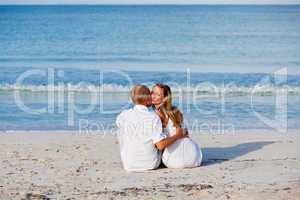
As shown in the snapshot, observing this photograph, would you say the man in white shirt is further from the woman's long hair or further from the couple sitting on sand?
the woman's long hair

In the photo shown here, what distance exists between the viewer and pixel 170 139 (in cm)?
827

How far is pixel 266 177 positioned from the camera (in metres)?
7.87

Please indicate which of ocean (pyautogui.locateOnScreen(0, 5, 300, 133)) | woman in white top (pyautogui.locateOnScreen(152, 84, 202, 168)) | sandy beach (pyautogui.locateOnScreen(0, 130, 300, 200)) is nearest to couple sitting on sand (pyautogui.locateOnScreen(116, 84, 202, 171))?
woman in white top (pyautogui.locateOnScreen(152, 84, 202, 168))

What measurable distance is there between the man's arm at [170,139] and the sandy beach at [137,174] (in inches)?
11.9

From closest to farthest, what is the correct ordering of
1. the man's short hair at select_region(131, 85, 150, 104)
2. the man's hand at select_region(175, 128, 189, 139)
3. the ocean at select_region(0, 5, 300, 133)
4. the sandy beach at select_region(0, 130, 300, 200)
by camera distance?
the sandy beach at select_region(0, 130, 300, 200) → the man's short hair at select_region(131, 85, 150, 104) → the man's hand at select_region(175, 128, 189, 139) → the ocean at select_region(0, 5, 300, 133)

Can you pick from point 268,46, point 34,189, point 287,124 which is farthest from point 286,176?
point 268,46

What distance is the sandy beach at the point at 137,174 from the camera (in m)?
7.05

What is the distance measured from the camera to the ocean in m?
14.3

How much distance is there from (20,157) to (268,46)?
29.0m

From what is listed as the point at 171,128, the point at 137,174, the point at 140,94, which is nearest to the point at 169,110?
the point at 171,128

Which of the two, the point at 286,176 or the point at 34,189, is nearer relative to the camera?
the point at 34,189

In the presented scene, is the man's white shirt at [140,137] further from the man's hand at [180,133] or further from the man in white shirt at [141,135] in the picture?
the man's hand at [180,133]

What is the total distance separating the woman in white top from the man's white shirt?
17 cm

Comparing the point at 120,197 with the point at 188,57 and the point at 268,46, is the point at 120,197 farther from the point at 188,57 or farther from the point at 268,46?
the point at 268,46
